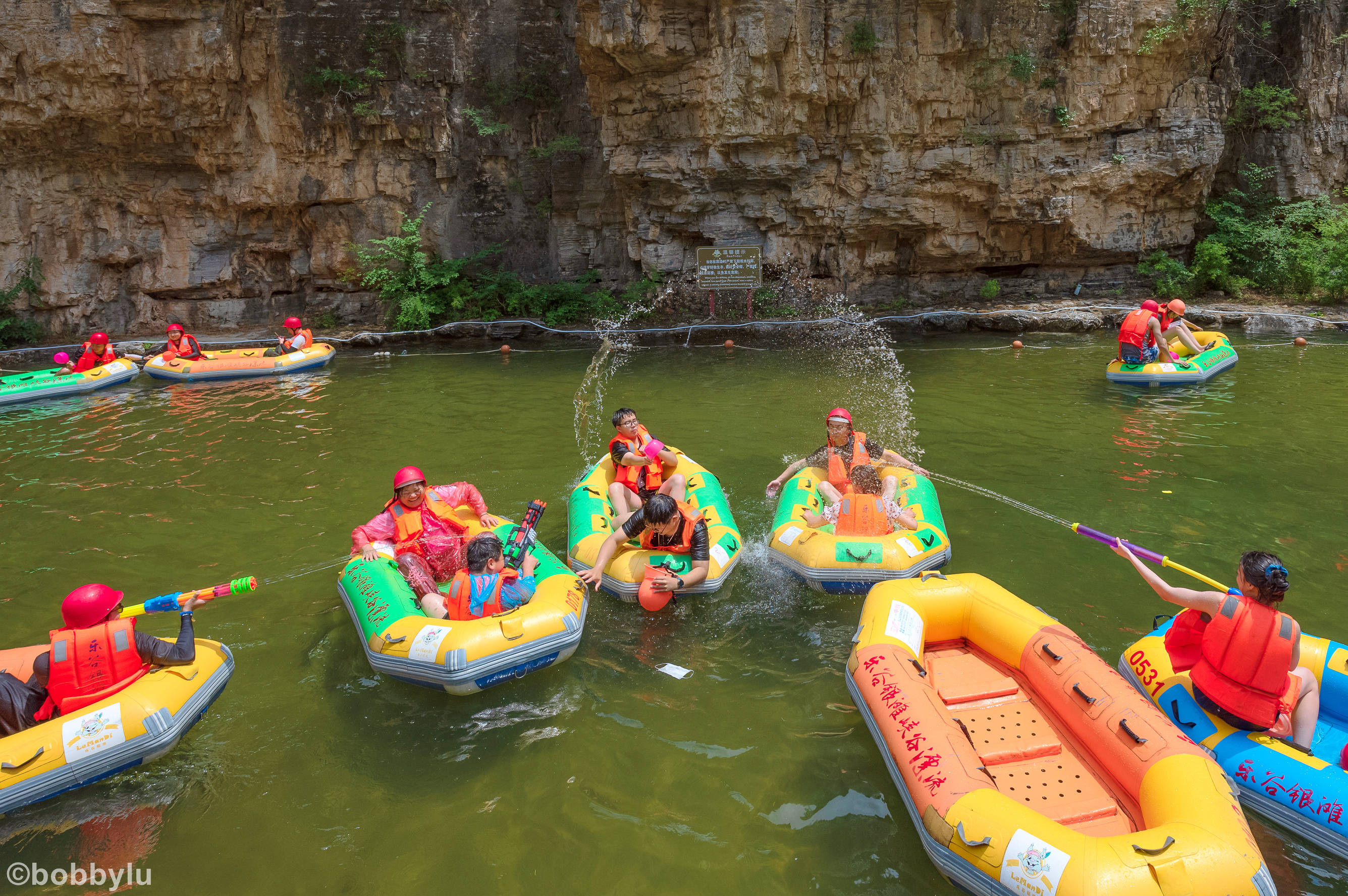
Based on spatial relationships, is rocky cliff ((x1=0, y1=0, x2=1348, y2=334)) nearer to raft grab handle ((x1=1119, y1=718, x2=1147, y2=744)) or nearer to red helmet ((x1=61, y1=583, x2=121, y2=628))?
red helmet ((x1=61, y1=583, x2=121, y2=628))

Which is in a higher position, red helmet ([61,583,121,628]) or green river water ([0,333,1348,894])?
red helmet ([61,583,121,628])

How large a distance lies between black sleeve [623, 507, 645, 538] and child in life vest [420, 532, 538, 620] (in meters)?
0.76

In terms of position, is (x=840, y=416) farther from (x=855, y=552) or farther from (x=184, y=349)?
(x=184, y=349)

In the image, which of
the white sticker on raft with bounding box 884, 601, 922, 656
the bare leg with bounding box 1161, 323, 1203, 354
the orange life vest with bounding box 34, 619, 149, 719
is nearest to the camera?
the orange life vest with bounding box 34, 619, 149, 719

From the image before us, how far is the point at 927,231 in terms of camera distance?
1591cm

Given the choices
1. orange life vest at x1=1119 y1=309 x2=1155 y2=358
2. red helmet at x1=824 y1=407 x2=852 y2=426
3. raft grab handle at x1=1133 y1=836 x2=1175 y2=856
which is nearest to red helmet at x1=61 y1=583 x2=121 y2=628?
raft grab handle at x1=1133 y1=836 x2=1175 y2=856

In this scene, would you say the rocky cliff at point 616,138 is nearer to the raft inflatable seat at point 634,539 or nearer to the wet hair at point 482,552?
the raft inflatable seat at point 634,539

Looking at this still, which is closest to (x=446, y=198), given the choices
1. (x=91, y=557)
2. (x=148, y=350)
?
(x=148, y=350)

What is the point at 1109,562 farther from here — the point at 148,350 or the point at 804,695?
the point at 148,350

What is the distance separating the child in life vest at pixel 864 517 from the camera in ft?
18.7

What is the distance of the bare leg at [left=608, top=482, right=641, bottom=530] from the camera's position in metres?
6.12

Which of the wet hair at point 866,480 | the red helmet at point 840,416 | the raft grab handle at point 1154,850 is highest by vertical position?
the red helmet at point 840,416

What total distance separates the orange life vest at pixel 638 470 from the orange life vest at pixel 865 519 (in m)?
1.51

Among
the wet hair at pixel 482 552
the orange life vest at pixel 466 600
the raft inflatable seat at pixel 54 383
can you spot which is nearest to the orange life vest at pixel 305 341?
the raft inflatable seat at pixel 54 383
